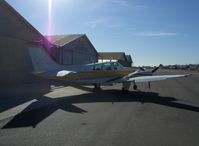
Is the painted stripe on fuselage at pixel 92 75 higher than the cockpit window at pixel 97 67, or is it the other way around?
the cockpit window at pixel 97 67

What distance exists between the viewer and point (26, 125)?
9.19m

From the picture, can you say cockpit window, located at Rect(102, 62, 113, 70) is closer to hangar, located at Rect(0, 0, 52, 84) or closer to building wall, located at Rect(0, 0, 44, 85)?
hangar, located at Rect(0, 0, 52, 84)

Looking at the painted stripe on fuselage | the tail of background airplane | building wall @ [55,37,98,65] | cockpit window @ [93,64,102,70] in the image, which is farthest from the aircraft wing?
building wall @ [55,37,98,65]

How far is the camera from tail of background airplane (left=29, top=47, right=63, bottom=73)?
18.5 metres

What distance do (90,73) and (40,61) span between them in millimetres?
3633

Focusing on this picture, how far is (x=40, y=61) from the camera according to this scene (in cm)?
1862

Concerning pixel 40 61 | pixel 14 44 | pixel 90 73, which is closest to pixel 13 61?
pixel 14 44

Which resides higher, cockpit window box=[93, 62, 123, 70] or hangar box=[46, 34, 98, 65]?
hangar box=[46, 34, 98, 65]

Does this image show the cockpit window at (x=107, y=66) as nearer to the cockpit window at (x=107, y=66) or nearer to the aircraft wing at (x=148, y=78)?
the cockpit window at (x=107, y=66)

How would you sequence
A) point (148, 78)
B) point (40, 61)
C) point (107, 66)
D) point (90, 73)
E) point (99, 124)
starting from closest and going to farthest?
point (99, 124) → point (148, 78) → point (40, 61) → point (90, 73) → point (107, 66)

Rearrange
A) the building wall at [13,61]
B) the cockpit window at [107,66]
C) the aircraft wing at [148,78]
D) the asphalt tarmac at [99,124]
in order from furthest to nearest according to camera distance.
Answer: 1. the building wall at [13,61]
2. the cockpit window at [107,66]
3. the aircraft wing at [148,78]
4. the asphalt tarmac at [99,124]

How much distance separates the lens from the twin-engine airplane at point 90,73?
59.2 feet

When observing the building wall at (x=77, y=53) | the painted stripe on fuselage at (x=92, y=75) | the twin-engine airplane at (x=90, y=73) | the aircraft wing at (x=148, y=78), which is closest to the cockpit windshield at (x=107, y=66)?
the twin-engine airplane at (x=90, y=73)

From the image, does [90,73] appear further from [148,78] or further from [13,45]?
[13,45]
